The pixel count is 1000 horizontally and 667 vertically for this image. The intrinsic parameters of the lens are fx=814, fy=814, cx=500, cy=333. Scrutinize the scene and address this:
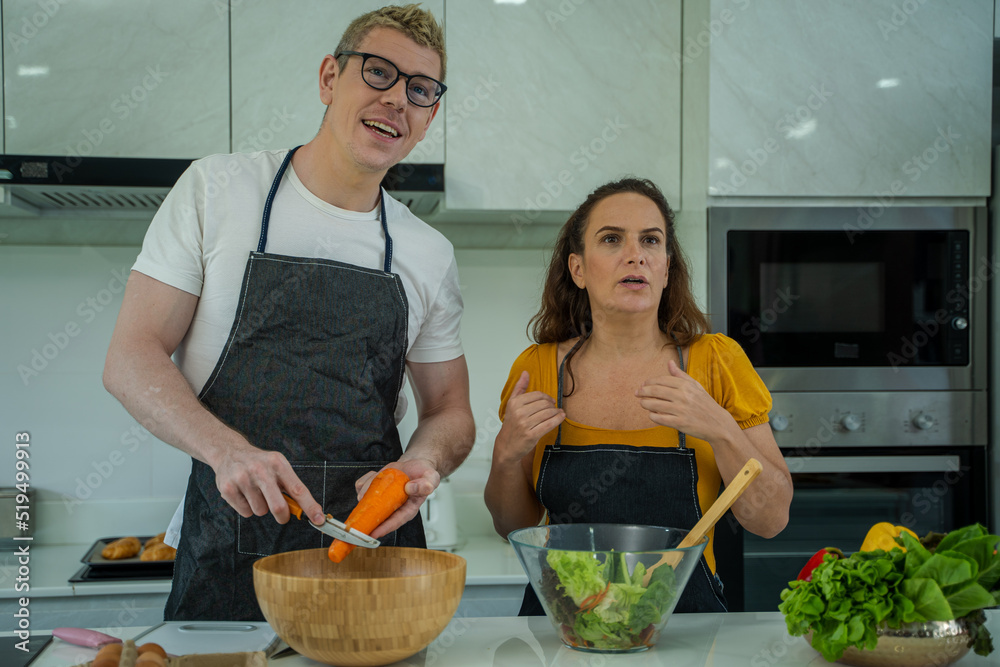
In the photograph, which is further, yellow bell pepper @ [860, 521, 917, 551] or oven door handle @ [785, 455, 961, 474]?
oven door handle @ [785, 455, 961, 474]

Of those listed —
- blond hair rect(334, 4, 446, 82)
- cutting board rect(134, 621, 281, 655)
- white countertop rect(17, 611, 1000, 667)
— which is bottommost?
white countertop rect(17, 611, 1000, 667)

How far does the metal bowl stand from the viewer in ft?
2.82

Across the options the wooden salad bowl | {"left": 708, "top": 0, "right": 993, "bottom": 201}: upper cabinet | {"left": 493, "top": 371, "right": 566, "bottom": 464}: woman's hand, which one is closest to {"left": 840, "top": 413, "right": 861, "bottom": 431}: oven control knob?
{"left": 708, "top": 0, "right": 993, "bottom": 201}: upper cabinet

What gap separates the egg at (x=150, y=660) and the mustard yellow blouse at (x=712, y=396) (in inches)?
29.1

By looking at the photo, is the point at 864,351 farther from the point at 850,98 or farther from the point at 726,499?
the point at 726,499

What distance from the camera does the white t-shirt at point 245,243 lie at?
50.3 inches

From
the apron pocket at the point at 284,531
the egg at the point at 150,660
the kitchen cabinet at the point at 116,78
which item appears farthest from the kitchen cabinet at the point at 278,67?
the egg at the point at 150,660

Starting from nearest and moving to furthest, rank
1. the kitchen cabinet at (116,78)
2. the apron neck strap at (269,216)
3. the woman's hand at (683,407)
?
the woman's hand at (683,407), the apron neck strap at (269,216), the kitchen cabinet at (116,78)

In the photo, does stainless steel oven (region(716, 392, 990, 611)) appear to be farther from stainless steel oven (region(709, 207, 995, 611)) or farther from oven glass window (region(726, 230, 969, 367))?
oven glass window (region(726, 230, 969, 367))

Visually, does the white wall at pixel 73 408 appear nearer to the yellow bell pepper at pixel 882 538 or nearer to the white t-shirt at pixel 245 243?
the white t-shirt at pixel 245 243

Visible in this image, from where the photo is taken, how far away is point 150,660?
0.76 meters

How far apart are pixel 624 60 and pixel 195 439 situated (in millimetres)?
1663

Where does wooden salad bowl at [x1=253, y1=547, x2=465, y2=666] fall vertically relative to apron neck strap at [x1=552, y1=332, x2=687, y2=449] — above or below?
below

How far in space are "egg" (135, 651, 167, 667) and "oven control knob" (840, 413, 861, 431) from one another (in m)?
1.81
